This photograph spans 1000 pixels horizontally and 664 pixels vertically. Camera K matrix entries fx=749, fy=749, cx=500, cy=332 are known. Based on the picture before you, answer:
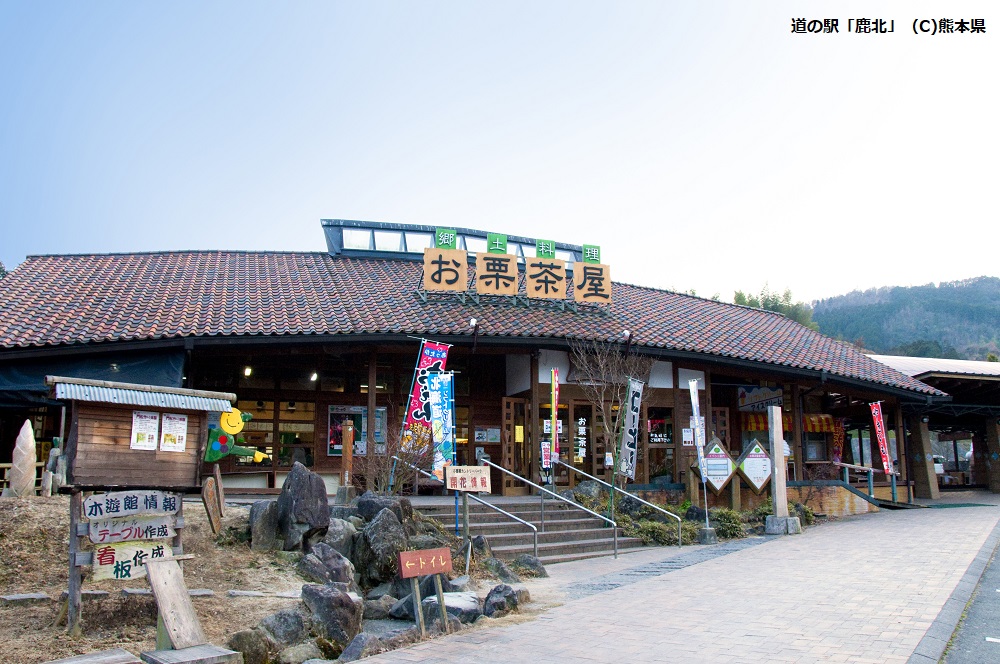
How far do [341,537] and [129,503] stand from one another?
10.2 feet

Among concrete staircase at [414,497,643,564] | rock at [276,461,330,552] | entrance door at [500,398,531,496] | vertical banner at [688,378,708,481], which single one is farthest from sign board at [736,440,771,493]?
rock at [276,461,330,552]

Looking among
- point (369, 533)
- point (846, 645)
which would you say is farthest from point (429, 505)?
point (846, 645)

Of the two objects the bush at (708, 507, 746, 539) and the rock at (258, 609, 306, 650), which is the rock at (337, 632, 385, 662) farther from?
the bush at (708, 507, 746, 539)

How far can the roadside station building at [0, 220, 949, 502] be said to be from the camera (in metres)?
13.5

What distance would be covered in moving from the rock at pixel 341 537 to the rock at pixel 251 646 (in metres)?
3.16

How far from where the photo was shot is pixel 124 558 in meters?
6.70

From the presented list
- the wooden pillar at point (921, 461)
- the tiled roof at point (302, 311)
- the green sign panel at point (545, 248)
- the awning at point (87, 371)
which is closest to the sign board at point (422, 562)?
the tiled roof at point (302, 311)

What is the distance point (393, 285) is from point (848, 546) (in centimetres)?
1095

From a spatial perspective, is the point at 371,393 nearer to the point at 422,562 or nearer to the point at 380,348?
the point at 380,348

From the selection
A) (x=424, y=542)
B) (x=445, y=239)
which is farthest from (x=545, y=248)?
(x=424, y=542)

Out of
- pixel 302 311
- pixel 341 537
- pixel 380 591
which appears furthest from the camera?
pixel 302 311

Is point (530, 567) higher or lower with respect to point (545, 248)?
lower

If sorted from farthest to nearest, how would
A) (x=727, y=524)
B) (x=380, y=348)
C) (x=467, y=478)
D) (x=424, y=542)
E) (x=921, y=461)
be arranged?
(x=921, y=461)
(x=380, y=348)
(x=727, y=524)
(x=467, y=478)
(x=424, y=542)

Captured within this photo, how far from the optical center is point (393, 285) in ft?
58.3
